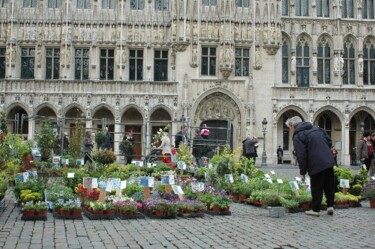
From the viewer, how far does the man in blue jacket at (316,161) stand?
11367 millimetres

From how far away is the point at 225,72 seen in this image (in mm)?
36281

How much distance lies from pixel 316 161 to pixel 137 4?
2824cm

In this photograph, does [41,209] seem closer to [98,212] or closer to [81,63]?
[98,212]

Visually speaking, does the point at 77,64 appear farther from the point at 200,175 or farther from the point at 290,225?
the point at 290,225

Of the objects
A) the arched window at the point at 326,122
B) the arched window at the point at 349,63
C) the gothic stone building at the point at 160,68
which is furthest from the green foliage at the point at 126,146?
the arched window at the point at 349,63

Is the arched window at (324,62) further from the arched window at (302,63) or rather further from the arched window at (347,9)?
the arched window at (347,9)

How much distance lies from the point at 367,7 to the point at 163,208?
33.5 metres

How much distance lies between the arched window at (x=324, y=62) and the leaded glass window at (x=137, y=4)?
13282 mm

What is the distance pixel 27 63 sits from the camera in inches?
1442

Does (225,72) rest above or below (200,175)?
above

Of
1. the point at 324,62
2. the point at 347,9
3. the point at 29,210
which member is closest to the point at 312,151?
the point at 29,210

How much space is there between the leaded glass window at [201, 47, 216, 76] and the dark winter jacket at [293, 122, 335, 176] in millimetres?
25186

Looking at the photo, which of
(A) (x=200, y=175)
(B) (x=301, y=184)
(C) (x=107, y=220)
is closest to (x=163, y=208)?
(C) (x=107, y=220)

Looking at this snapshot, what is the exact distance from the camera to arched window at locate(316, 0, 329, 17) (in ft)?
127
